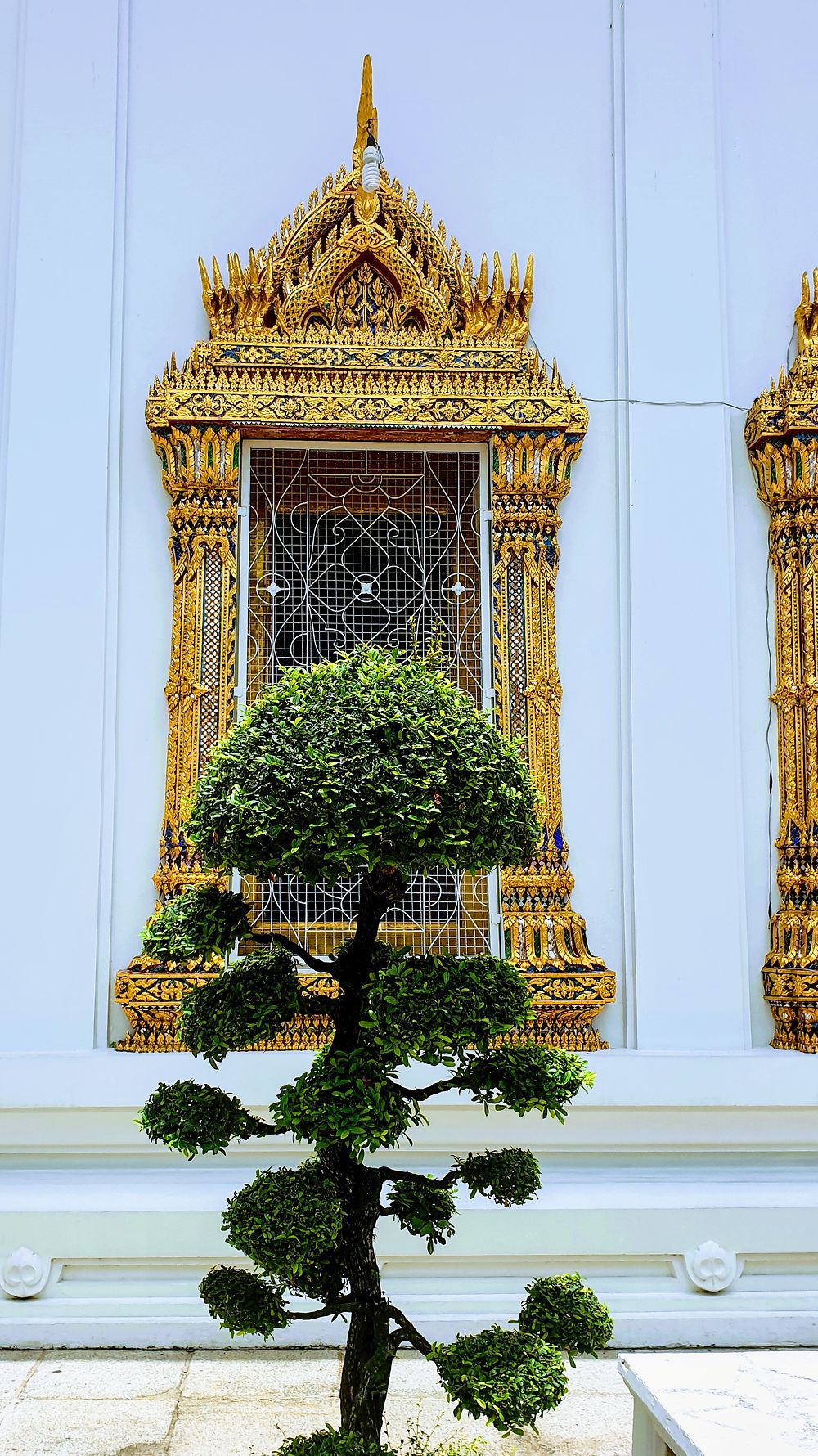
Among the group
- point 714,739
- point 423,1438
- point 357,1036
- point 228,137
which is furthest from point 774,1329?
point 228,137

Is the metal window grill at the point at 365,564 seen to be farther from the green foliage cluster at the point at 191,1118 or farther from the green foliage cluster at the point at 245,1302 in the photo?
the green foliage cluster at the point at 245,1302

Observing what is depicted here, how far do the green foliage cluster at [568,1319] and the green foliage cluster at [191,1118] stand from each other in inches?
29.6

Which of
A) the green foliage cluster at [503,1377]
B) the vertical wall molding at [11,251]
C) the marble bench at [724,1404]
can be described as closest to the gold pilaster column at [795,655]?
the marble bench at [724,1404]

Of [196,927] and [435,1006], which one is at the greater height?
[196,927]

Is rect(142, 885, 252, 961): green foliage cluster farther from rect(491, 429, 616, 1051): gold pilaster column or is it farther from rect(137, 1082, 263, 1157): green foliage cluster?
rect(491, 429, 616, 1051): gold pilaster column

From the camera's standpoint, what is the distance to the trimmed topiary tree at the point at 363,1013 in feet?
8.09

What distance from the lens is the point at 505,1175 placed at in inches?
109

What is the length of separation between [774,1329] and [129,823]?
272cm

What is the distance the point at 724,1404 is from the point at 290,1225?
921 millimetres

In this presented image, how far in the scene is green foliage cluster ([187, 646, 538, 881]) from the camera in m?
2.46

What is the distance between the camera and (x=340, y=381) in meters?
4.49

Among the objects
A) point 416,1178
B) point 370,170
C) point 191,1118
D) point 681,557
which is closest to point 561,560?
point 681,557

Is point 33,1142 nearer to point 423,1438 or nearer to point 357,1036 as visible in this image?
point 423,1438

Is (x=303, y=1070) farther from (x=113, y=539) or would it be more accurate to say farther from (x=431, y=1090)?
(x=113, y=539)
